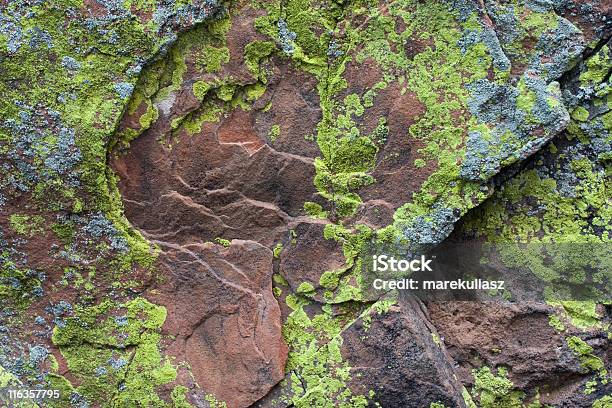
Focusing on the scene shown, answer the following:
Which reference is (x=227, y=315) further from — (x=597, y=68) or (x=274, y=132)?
(x=597, y=68)

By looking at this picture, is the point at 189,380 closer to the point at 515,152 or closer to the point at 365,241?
the point at 365,241

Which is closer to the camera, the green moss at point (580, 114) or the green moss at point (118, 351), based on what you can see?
the green moss at point (580, 114)

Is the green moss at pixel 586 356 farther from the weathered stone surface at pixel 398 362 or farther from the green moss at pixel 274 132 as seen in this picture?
the green moss at pixel 274 132

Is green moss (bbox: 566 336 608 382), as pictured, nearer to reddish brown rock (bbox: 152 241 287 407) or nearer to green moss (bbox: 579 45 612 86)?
green moss (bbox: 579 45 612 86)

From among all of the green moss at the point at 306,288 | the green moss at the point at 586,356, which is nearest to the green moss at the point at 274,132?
the green moss at the point at 306,288

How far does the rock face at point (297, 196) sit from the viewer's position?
10.7 feet

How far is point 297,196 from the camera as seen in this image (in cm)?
346

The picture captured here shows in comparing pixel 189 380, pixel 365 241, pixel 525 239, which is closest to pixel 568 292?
pixel 525 239

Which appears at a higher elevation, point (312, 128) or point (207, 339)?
point (312, 128)

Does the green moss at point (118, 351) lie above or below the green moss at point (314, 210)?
below

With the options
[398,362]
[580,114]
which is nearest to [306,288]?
[398,362]

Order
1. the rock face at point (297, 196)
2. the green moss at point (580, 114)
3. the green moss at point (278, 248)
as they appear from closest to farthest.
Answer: the rock face at point (297, 196), the green moss at point (580, 114), the green moss at point (278, 248)

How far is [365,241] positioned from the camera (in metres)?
3.38

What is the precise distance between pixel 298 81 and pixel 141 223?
42.8 inches
